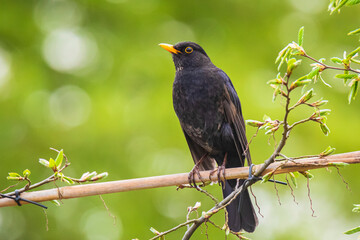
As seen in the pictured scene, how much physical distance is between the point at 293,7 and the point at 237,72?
1424 mm

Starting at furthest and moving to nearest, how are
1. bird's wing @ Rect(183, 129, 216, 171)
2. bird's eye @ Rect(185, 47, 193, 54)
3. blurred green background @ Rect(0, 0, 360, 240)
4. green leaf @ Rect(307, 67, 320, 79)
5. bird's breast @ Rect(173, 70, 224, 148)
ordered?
blurred green background @ Rect(0, 0, 360, 240), bird's eye @ Rect(185, 47, 193, 54), bird's wing @ Rect(183, 129, 216, 171), bird's breast @ Rect(173, 70, 224, 148), green leaf @ Rect(307, 67, 320, 79)

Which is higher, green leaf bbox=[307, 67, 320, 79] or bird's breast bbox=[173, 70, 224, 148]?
bird's breast bbox=[173, 70, 224, 148]

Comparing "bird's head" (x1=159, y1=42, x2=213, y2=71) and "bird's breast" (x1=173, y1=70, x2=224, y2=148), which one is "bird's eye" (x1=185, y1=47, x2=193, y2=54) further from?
"bird's breast" (x1=173, y1=70, x2=224, y2=148)

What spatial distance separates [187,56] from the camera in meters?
4.07

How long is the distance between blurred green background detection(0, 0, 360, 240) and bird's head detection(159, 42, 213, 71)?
130 centimetres

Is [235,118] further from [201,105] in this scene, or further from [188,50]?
[188,50]

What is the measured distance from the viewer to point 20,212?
6008 millimetres

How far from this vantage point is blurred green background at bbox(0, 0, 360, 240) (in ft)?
17.9

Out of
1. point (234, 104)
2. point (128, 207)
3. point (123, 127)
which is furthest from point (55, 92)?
point (234, 104)

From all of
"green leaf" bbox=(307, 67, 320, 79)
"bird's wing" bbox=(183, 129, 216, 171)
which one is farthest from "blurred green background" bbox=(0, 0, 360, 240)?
"green leaf" bbox=(307, 67, 320, 79)

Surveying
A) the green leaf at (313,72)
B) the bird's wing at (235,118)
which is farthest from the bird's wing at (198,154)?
the green leaf at (313,72)

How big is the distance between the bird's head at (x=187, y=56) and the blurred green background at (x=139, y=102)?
1.30 m

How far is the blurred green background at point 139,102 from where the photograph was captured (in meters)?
5.45

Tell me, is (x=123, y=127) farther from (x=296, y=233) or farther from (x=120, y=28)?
(x=296, y=233)
